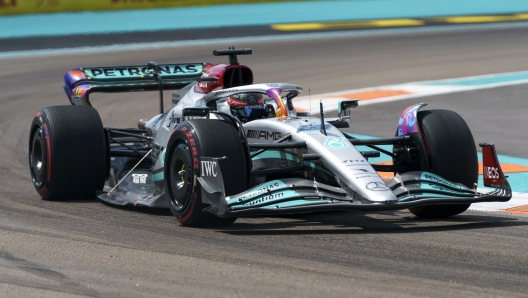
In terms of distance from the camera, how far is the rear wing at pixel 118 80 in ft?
33.6

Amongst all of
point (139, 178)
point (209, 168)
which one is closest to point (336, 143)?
point (209, 168)

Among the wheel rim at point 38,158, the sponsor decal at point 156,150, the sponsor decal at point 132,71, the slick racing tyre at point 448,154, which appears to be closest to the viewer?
the slick racing tyre at point 448,154

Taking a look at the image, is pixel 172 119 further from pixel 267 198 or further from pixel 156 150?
pixel 267 198

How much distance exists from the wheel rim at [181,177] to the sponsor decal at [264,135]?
0.80 meters

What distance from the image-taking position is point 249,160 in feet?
24.0

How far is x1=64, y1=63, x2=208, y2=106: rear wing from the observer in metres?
10.2

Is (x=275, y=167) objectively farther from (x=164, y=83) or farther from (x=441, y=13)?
(x=441, y=13)

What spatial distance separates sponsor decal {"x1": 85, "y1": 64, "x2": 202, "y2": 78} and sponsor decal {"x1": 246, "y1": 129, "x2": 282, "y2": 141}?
8.80ft

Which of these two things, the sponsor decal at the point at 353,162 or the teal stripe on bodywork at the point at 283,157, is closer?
the sponsor decal at the point at 353,162

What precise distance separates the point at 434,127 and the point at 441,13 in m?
22.4

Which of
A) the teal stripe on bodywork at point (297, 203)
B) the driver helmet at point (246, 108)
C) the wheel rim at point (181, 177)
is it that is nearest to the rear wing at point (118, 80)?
the driver helmet at point (246, 108)

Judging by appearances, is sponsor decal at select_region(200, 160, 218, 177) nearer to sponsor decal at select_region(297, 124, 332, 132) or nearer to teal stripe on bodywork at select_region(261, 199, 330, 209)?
teal stripe on bodywork at select_region(261, 199, 330, 209)

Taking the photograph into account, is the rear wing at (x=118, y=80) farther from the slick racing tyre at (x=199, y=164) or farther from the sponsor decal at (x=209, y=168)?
the sponsor decal at (x=209, y=168)

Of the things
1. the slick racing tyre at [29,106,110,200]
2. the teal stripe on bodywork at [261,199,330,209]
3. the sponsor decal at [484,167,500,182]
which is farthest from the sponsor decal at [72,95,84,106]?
the sponsor decal at [484,167,500,182]
